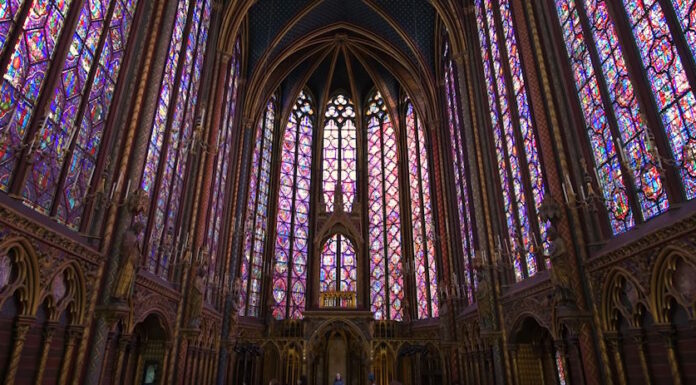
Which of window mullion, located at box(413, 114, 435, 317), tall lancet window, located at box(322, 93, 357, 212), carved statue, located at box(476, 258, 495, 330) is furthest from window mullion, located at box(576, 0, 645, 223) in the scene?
tall lancet window, located at box(322, 93, 357, 212)

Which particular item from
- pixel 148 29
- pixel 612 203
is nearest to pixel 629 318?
pixel 612 203

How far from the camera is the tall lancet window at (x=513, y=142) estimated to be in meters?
12.6

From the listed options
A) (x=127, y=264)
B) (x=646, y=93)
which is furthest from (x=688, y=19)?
(x=127, y=264)

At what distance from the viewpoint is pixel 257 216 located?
82.8ft

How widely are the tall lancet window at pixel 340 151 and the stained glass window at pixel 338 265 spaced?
2.29 m

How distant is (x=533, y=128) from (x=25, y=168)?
456 inches

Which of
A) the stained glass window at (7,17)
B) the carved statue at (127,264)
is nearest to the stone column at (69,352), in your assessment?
the carved statue at (127,264)

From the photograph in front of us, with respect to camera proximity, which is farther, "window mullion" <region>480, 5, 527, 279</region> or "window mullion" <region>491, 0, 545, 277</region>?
"window mullion" <region>480, 5, 527, 279</region>

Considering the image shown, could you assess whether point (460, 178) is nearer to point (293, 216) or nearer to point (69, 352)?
point (293, 216)

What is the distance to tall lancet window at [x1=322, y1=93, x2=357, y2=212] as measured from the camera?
28.1 meters

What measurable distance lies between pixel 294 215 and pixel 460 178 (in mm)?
11202

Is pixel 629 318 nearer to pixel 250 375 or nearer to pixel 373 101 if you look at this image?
pixel 250 375

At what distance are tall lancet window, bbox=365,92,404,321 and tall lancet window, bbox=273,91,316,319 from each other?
3829 mm

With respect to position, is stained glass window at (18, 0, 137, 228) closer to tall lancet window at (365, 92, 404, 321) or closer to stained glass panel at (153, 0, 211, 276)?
stained glass panel at (153, 0, 211, 276)
